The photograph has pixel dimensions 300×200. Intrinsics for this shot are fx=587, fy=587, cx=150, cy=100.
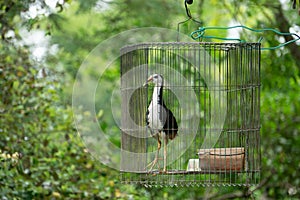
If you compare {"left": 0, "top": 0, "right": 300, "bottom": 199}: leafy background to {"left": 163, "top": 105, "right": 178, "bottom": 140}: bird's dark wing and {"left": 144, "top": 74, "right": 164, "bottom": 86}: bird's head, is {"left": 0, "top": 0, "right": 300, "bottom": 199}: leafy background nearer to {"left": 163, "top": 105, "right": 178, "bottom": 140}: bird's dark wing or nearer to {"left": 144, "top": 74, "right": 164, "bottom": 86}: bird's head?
{"left": 144, "top": 74, "right": 164, "bottom": 86}: bird's head

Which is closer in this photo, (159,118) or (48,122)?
(159,118)

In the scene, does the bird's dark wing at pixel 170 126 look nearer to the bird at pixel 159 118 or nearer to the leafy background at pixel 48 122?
the bird at pixel 159 118

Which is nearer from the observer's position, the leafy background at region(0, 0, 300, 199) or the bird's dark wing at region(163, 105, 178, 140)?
the bird's dark wing at region(163, 105, 178, 140)

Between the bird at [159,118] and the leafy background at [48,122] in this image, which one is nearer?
the bird at [159,118]

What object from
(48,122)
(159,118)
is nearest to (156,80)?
(159,118)

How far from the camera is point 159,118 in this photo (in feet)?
11.1

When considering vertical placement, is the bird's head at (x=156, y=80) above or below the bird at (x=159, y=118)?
above

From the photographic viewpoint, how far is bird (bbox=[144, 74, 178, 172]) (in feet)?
11.1

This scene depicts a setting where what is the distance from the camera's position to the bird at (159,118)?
338 centimetres

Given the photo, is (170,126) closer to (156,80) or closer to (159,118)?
(159,118)

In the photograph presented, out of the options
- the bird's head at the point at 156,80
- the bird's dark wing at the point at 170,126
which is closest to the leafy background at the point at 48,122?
the bird's head at the point at 156,80

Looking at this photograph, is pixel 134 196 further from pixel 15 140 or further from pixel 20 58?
pixel 20 58

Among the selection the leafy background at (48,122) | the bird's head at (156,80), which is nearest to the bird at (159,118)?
the bird's head at (156,80)

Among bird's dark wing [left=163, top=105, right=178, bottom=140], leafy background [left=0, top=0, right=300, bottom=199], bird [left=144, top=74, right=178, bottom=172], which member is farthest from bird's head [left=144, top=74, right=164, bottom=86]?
leafy background [left=0, top=0, right=300, bottom=199]
